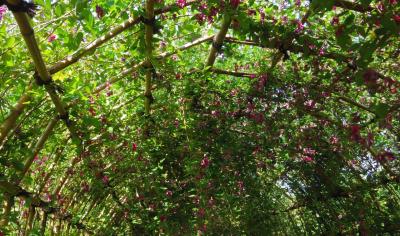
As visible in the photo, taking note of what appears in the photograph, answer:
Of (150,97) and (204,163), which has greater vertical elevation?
(150,97)

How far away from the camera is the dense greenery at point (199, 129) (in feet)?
7.15

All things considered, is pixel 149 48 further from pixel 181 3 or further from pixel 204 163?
pixel 204 163

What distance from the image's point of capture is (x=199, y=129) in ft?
8.14

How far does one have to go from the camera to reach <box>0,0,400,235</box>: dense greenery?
218 centimetres

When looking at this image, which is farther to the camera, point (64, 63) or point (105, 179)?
point (105, 179)

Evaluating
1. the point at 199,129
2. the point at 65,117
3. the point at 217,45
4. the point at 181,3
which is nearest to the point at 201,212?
the point at 199,129

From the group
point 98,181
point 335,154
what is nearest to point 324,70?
point 335,154

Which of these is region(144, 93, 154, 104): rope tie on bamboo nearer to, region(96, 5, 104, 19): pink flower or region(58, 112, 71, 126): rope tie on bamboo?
region(58, 112, 71, 126): rope tie on bamboo

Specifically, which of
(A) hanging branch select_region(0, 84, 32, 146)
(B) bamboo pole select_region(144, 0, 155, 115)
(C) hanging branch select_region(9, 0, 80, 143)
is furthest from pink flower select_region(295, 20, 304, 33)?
(A) hanging branch select_region(0, 84, 32, 146)

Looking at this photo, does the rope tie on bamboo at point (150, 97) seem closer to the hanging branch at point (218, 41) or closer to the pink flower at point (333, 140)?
the hanging branch at point (218, 41)

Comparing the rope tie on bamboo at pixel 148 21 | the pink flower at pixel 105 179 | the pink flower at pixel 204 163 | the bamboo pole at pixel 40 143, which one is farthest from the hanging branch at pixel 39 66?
the pink flower at pixel 204 163

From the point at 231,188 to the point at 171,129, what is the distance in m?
0.57

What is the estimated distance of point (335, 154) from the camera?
2494mm

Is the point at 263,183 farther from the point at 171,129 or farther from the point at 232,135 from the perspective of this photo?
the point at 171,129
